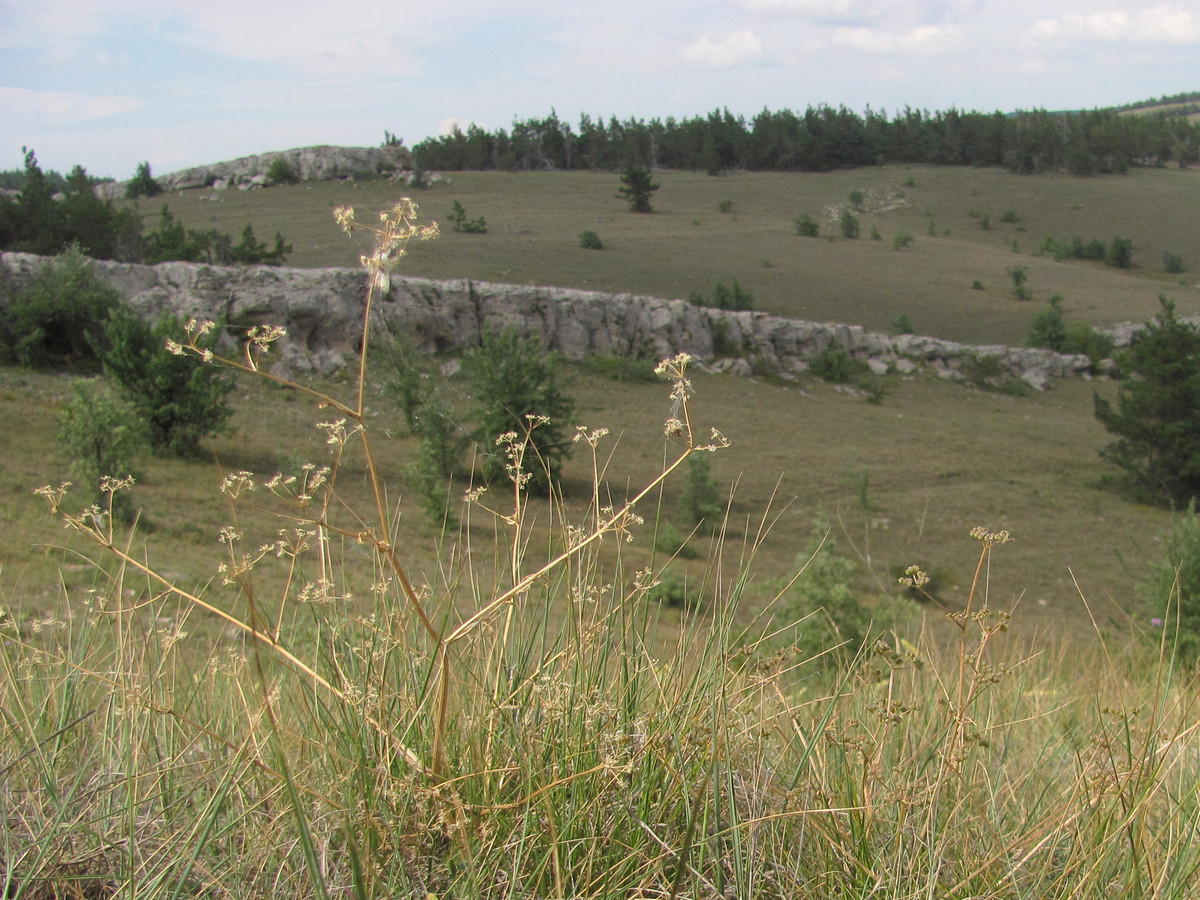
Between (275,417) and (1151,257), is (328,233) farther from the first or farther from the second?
(1151,257)

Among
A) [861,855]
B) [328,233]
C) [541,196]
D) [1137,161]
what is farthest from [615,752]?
[1137,161]

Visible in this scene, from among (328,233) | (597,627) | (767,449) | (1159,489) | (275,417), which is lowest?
(1159,489)

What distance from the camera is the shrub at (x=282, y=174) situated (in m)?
62.6

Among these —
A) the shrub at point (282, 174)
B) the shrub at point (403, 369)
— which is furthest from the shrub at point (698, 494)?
the shrub at point (282, 174)

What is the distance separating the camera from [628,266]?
42.1 meters

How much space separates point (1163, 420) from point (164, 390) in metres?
27.2

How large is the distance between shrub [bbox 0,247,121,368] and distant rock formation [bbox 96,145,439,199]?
4083 centimetres

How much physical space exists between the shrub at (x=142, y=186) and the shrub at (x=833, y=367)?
50233mm

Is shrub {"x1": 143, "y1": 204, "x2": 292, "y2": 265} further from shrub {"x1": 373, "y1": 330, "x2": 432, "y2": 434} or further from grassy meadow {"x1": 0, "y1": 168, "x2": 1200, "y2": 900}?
shrub {"x1": 373, "y1": 330, "x2": 432, "y2": 434}

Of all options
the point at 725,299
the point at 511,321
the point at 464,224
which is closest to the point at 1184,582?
the point at 511,321

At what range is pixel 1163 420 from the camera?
25.5 metres

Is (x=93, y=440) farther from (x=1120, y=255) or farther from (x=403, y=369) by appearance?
(x=1120, y=255)

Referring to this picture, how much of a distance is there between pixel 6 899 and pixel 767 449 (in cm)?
2404

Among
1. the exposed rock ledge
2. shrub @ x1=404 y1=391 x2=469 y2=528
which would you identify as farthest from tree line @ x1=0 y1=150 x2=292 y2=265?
shrub @ x1=404 y1=391 x2=469 y2=528
